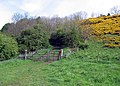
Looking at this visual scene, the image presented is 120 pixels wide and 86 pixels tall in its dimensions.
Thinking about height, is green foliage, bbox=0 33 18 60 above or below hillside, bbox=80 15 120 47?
below

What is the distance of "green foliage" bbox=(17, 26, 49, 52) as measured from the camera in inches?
1161

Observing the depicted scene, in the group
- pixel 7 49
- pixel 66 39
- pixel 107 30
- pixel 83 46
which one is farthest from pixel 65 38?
pixel 107 30

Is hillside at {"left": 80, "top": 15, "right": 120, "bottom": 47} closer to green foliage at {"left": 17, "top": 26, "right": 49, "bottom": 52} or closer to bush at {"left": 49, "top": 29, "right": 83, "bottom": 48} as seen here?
bush at {"left": 49, "top": 29, "right": 83, "bottom": 48}

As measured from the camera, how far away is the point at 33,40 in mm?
29906

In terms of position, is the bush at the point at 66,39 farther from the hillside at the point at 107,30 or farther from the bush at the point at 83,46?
the hillside at the point at 107,30

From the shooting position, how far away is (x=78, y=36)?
30.3 metres

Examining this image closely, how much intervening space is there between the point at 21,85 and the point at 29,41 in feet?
54.4

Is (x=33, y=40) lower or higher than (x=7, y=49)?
higher

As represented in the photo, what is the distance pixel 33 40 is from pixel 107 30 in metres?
11.9

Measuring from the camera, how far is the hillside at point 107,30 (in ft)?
102

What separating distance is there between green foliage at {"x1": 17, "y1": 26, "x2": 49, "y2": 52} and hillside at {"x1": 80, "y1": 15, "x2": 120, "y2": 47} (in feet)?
25.2

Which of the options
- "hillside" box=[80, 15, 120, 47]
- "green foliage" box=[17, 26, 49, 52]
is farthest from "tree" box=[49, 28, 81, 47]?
"hillside" box=[80, 15, 120, 47]

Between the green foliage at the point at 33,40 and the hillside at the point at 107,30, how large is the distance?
7.67m

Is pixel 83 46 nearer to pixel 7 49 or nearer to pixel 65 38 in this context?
pixel 65 38
